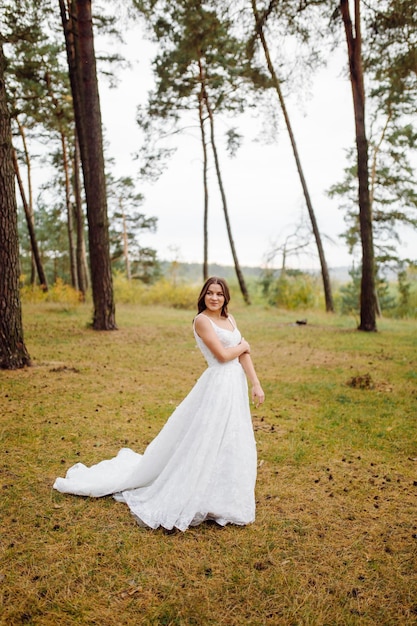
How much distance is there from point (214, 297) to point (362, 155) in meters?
→ 9.86

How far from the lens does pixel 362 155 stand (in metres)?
11.8

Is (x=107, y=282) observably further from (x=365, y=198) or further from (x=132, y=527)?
(x=132, y=527)

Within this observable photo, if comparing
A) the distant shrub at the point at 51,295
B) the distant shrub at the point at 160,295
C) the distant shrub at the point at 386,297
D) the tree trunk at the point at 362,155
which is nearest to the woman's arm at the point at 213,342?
the tree trunk at the point at 362,155

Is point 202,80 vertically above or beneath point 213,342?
above

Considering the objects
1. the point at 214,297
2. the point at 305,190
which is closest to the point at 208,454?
the point at 214,297

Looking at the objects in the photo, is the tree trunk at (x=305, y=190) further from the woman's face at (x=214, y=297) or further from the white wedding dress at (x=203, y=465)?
the white wedding dress at (x=203, y=465)

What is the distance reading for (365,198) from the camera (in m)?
11.9

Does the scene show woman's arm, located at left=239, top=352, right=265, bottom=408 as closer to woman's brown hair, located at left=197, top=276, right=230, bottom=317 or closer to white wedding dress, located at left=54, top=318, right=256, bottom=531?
white wedding dress, located at left=54, top=318, right=256, bottom=531

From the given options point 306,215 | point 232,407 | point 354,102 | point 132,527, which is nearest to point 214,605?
point 132,527

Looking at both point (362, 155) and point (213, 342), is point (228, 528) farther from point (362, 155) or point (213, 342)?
point (362, 155)

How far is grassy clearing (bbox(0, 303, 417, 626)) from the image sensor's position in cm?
269

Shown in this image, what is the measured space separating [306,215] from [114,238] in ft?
71.1

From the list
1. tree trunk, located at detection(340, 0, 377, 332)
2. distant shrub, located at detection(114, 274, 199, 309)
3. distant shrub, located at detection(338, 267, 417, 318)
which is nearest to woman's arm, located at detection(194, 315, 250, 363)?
tree trunk, located at detection(340, 0, 377, 332)

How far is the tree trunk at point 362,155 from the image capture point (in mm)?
11242
